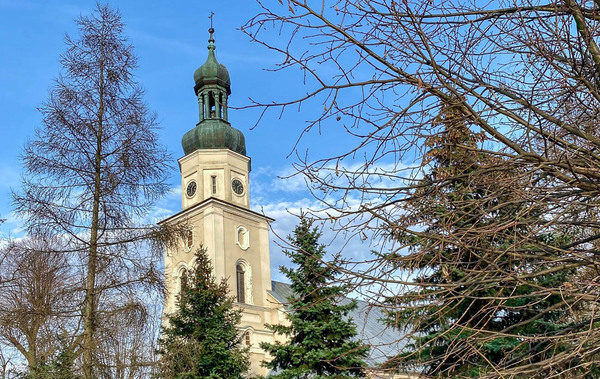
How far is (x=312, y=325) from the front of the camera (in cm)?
1766

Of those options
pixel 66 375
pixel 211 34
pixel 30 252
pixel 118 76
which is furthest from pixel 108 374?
pixel 211 34

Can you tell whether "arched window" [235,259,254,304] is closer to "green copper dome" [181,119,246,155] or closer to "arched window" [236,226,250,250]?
"arched window" [236,226,250,250]

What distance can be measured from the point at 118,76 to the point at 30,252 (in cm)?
295

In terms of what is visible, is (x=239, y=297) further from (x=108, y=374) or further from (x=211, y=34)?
(x=108, y=374)

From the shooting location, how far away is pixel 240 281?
39094mm

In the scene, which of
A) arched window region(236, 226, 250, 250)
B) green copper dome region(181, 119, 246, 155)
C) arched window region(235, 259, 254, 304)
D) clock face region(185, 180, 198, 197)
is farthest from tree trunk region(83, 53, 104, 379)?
green copper dome region(181, 119, 246, 155)

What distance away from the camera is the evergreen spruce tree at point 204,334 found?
18.1 metres

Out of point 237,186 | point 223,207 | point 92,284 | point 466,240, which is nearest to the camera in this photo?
point 466,240

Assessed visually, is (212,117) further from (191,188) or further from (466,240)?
(466,240)

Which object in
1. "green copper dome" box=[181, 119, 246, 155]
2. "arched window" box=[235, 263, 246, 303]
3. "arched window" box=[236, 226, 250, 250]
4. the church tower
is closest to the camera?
the church tower

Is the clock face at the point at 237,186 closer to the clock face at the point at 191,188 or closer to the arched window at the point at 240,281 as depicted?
the clock face at the point at 191,188

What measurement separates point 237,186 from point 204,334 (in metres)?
21.7

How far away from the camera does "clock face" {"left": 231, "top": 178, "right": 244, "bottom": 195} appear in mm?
40634

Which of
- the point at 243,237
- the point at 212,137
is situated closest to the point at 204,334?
the point at 243,237
